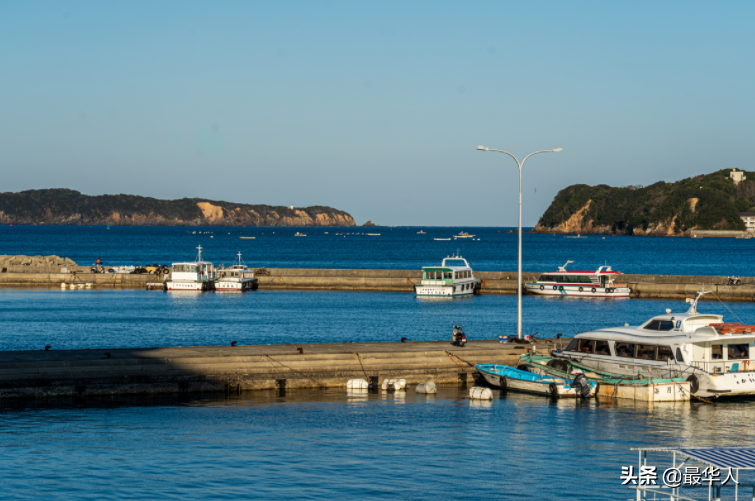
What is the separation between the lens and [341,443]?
25.1m

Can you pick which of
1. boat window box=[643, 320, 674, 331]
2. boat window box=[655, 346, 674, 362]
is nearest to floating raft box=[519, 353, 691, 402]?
boat window box=[655, 346, 674, 362]

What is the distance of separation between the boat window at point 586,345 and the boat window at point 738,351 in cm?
589

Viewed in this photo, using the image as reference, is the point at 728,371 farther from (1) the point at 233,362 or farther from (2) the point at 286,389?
(1) the point at 233,362

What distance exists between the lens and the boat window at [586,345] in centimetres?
3650

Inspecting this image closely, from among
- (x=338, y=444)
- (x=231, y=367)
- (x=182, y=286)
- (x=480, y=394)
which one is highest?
(x=182, y=286)

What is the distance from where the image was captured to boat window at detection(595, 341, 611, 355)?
35.9m

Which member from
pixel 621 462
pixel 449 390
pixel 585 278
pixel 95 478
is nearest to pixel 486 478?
pixel 621 462

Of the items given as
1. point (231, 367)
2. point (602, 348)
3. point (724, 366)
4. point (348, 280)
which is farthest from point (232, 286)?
point (724, 366)

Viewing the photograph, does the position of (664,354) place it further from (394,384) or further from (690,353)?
(394,384)

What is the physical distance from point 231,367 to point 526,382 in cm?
1282

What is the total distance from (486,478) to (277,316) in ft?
148

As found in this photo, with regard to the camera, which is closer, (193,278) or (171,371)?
(171,371)

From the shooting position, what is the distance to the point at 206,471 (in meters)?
21.9

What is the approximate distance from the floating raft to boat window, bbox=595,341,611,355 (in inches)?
36.7
